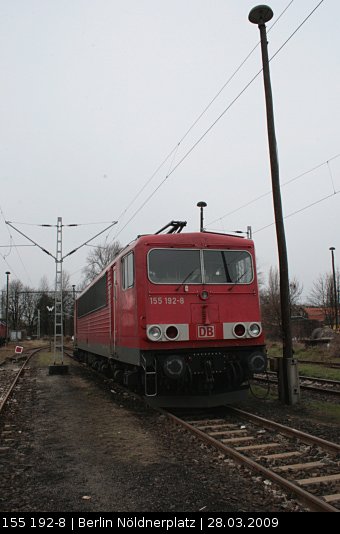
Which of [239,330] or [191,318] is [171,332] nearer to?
[191,318]

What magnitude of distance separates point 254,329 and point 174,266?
6.49 feet

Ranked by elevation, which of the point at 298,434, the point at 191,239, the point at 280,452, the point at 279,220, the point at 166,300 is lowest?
the point at 280,452

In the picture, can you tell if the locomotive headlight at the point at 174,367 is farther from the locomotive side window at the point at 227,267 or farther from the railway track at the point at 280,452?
the locomotive side window at the point at 227,267

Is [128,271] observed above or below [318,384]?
above

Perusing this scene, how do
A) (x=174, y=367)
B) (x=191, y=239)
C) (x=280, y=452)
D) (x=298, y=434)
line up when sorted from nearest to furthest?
(x=280, y=452)
(x=298, y=434)
(x=174, y=367)
(x=191, y=239)

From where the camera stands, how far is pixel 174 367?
8469mm

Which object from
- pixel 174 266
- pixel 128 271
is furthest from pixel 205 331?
pixel 128 271

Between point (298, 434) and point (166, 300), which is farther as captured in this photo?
point (166, 300)

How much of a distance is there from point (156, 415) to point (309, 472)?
4244 millimetres

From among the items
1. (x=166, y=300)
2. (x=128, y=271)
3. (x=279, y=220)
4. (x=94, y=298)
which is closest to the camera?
(x=166, y=300)

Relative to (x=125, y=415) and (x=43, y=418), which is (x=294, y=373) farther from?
(x=43, y=418)
